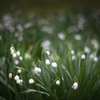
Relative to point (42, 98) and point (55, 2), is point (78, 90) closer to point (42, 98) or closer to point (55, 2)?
point (42, 98)

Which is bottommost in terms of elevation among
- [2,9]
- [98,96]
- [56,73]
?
[98,96]

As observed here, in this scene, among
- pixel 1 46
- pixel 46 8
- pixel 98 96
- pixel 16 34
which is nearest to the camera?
pixel 98 96

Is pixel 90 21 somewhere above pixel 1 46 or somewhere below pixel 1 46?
below

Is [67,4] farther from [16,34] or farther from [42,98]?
[42,98]

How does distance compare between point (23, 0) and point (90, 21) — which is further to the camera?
point (23, 0)

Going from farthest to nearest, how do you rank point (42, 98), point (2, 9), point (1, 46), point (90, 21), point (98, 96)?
point (2, 9)
point (90, 21)
point (1, 46)
point (98, 96)
point (42, 98)

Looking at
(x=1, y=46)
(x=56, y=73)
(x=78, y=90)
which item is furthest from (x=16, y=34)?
(x=78, y=90)

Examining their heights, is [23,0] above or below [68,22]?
above

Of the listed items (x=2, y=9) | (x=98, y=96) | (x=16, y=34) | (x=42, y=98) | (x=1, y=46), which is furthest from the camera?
(x=2, y=9)

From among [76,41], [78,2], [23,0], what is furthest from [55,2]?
[76,41]
